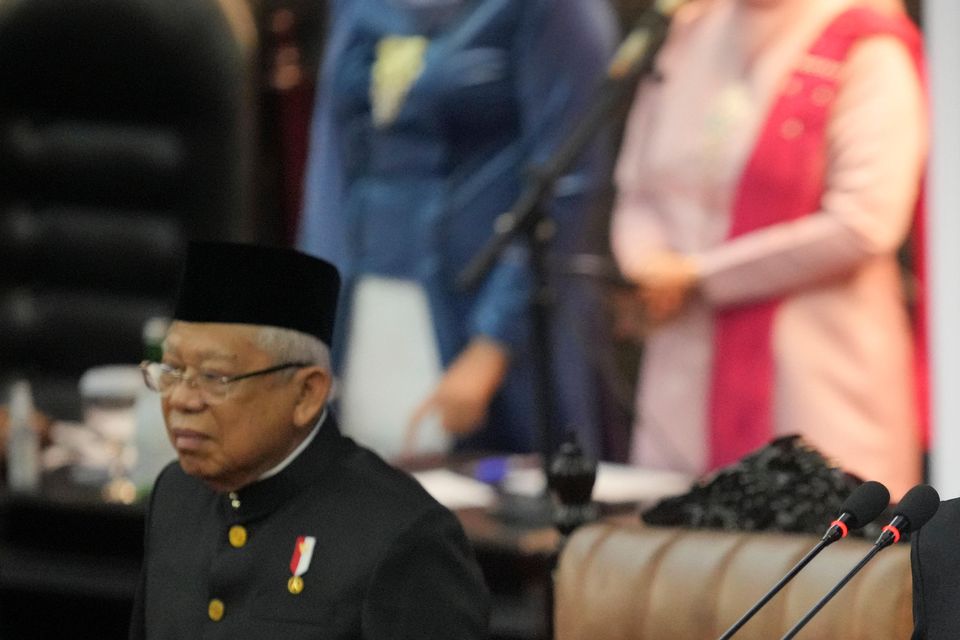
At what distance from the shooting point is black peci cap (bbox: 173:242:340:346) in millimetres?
2377

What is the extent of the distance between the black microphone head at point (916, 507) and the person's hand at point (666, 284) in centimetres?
223

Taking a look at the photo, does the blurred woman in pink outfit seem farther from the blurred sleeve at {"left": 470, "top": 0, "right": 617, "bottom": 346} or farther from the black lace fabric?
the black lace fabric

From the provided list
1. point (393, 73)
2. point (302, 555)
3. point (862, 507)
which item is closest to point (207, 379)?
point (302, 555)

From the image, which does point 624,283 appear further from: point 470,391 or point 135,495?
point 135,495

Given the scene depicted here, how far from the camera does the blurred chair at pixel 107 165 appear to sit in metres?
4.90

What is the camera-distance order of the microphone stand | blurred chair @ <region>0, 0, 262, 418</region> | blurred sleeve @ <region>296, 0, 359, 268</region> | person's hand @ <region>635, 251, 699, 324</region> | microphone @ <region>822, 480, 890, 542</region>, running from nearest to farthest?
microphone @ <region>822, 480, 890, 542</region>, person's hand @ <region>635, 251, 699, 324</region>, the microphone stand, blurred sleeve @ <region>296, 0, 359, 268</region>, blurred chair @ <region>0, 0, 262, 418</region>

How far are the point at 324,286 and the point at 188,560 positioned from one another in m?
0.48

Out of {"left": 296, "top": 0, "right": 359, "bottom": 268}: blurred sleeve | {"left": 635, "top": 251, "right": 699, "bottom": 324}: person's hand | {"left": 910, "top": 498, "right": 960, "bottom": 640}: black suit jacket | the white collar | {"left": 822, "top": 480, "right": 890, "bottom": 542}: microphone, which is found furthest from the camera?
{"left": 296, "top": 0, "right": 359, "bottom": 268}: blurred sleeve

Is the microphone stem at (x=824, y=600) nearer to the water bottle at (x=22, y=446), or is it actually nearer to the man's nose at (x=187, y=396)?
the man's nose at (x=187, y=396)

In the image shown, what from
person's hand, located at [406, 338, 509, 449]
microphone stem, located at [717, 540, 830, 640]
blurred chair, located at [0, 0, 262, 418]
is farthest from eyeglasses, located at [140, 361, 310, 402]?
blurred chair, located at [0, 0, 262, 418]

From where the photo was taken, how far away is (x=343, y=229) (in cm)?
461

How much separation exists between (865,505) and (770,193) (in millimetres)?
2079

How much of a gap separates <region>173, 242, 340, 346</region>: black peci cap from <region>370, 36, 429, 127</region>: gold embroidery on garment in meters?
1.99

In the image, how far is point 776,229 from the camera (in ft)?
12.4
